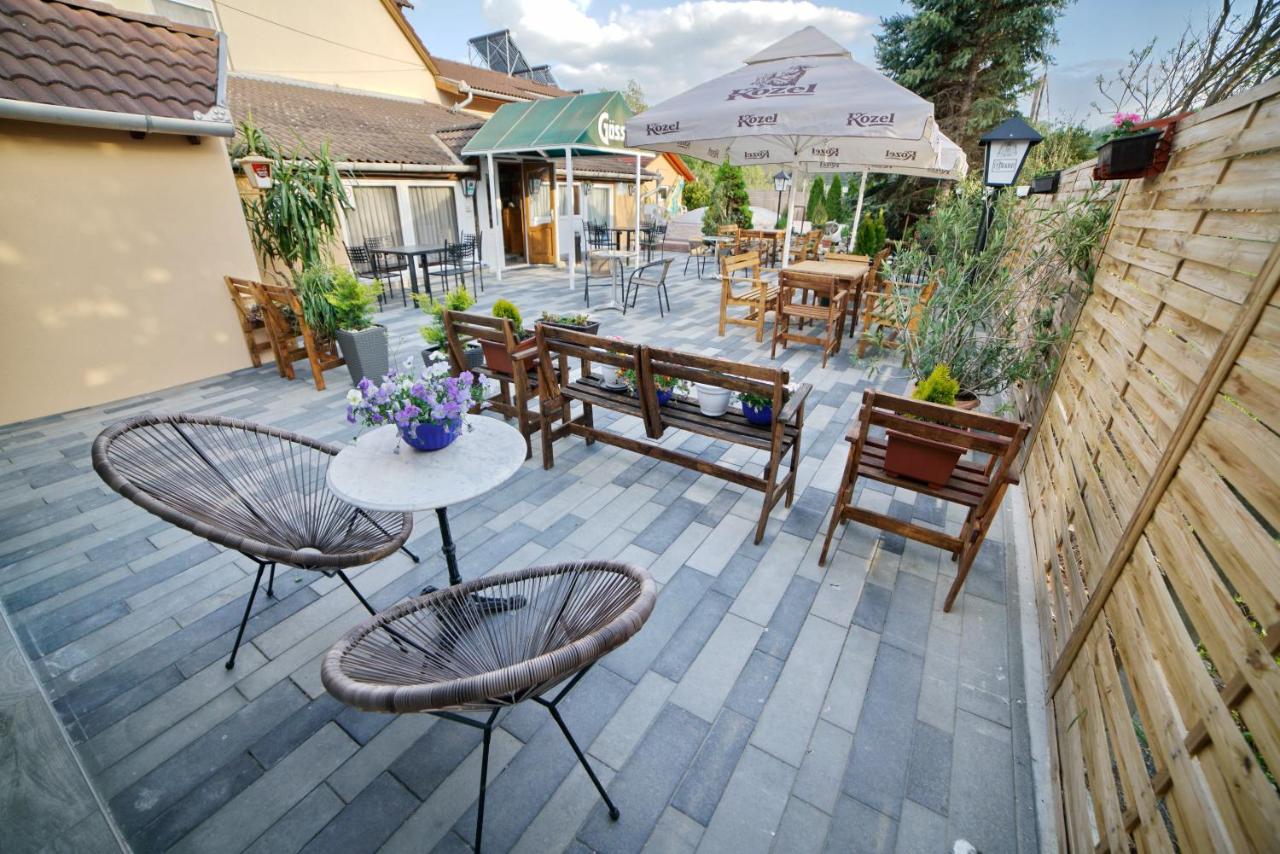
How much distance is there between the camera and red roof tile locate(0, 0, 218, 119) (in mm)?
3615

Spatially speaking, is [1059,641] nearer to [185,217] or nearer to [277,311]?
[277,311]

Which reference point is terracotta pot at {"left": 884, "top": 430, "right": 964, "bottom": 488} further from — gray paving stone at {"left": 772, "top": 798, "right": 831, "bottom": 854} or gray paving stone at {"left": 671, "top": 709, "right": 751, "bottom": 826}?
gray paving stone at {"left": 772, "top": 798, "right": 831, "bottom": 854}

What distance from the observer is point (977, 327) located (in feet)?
11.1

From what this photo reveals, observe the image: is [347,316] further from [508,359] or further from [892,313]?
[892,313]

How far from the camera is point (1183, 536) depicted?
1.23 m

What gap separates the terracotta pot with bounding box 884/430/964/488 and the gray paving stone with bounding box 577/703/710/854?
143 centimetres

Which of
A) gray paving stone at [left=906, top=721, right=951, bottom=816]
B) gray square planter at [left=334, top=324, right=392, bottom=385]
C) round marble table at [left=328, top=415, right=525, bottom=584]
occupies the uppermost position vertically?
round marble table at [left=328, top=415, right=525, bottom=584]

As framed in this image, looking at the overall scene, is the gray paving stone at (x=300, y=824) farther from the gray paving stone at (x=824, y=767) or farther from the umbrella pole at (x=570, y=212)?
the umbrella pole at (x=570, y=212)

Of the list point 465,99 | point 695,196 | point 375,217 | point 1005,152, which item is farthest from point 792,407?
point 695,196

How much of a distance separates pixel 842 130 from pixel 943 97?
11.7 meters

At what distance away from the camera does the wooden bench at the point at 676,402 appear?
2525 mm

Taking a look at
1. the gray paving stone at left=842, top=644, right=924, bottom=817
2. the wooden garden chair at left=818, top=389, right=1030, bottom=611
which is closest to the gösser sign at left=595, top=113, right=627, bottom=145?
the wooden garden chair at left=818, top=389, right=1030, bottom=611

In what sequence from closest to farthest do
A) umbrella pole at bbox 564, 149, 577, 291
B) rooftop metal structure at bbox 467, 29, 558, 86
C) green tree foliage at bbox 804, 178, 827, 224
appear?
1. umbrella pole at bbox 564, 149, 577, 291
2. green tree foliage at bbox 804, 178, 827, 224
3. rooftop metal structure at bbox 467, 29, 558, 86

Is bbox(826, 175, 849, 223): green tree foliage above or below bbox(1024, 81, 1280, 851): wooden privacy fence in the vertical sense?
above
